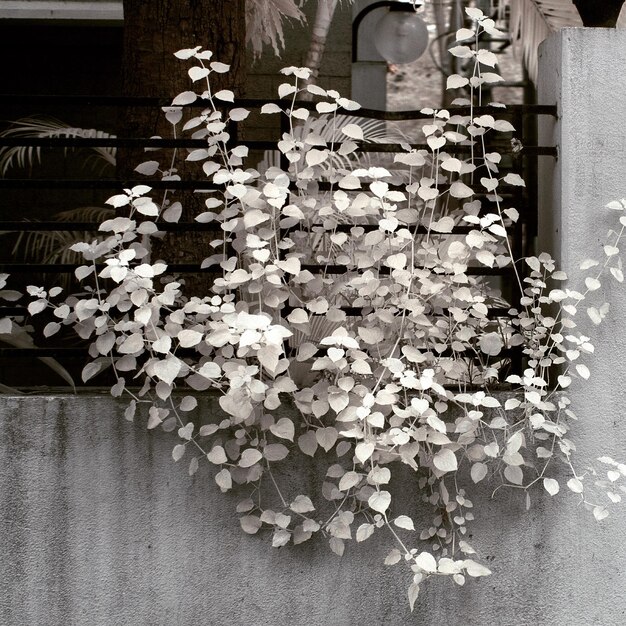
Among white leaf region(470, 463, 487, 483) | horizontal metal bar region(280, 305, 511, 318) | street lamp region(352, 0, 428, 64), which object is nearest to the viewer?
white leaf region(470, 463, 487, 483)

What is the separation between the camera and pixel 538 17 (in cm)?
593

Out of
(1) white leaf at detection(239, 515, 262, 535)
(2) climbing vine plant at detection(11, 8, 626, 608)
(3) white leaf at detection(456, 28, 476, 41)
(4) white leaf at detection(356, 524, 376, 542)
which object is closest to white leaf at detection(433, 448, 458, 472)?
(2) climbing vine plant at detection(11, 8, 626, 608)

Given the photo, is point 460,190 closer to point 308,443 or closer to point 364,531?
point 308,443

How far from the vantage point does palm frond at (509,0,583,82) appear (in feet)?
19.1

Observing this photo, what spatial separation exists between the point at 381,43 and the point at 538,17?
1820mm

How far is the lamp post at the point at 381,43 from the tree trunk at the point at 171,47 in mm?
3833

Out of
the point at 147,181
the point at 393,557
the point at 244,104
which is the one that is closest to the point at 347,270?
the point at 244,104

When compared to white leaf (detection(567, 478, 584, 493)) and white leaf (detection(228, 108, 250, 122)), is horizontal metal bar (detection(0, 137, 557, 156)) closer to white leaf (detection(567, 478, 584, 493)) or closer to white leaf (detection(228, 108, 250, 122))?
white leaf (detection(228, 108, 250, 122))

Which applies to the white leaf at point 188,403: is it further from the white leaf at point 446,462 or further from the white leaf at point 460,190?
the white leaf at point 460,190

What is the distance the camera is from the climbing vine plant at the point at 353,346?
297 centimetres

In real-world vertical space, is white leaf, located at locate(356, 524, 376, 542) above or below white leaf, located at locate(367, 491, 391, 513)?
below

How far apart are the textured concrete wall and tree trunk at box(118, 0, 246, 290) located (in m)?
0.99

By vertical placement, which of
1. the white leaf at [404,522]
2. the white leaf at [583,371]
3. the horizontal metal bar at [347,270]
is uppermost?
the horizontal metal bar at [347,270]

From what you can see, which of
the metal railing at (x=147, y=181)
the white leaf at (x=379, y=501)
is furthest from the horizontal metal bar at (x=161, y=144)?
the white leaf at (x=379, y=501)
